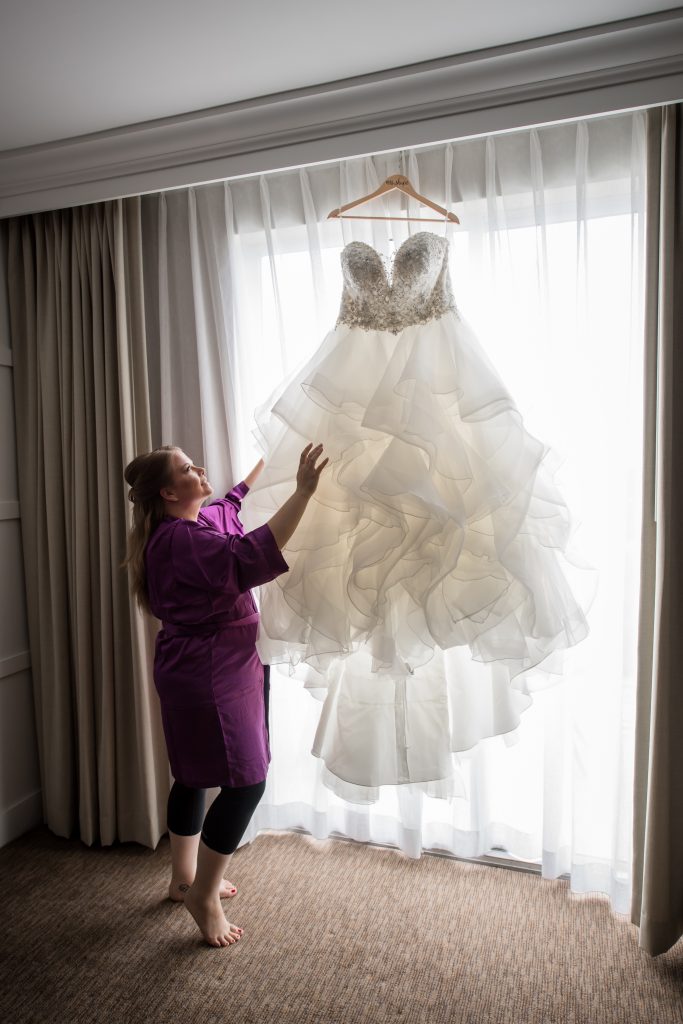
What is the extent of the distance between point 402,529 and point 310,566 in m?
0.29

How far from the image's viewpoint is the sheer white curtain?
2320mm

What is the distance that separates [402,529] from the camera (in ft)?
6.13

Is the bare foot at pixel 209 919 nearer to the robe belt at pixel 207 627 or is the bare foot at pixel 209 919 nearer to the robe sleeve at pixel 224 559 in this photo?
the robe belt at pixel 207 627

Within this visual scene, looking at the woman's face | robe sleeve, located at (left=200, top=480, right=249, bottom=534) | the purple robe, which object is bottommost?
the purple robe

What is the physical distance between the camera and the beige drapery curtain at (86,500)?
2.81 meters

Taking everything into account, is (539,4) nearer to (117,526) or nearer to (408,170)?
(408,170)

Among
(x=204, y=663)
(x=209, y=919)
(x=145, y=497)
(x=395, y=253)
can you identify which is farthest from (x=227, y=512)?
(x=209, y=919)

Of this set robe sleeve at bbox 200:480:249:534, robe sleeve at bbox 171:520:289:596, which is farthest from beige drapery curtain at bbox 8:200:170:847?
robe sleeve at bbox 171:520:289:596

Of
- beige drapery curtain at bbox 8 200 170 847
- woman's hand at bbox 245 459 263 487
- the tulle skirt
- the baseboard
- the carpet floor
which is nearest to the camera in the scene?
the tulle skirt

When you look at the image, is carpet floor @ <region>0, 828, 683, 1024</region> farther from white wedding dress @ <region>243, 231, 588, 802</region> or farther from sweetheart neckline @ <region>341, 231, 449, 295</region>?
sweetheart neckline @ <region>341, 231, 449, 295</region>

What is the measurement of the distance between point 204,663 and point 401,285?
1.27 m

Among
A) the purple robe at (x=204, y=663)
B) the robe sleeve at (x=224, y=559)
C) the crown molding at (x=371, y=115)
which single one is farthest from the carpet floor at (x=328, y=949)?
the crown molding at (x=371, y=115)

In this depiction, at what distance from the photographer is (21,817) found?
3.01 m

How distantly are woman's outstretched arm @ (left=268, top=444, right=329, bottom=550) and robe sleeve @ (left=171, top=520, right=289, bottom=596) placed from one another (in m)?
0.06
